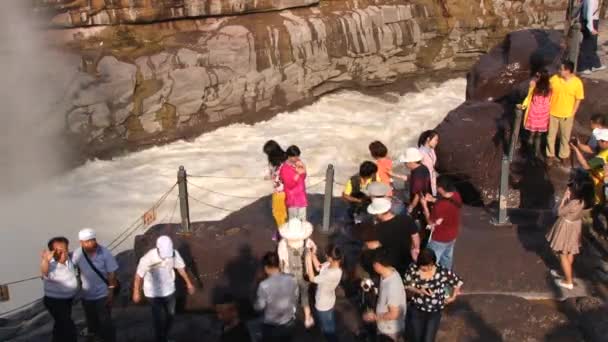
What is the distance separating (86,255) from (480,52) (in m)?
20.5

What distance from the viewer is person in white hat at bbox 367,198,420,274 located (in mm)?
6273

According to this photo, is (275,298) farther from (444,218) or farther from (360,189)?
(360,189)

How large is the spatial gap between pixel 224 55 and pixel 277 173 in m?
11.4

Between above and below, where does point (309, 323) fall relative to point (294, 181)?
below

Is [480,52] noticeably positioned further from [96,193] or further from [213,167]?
[96,193]

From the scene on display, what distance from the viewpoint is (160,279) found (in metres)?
6.65

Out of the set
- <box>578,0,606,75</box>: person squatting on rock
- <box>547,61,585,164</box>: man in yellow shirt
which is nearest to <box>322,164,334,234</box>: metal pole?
<box>547,61,585,164</box>: man in yellow shirt

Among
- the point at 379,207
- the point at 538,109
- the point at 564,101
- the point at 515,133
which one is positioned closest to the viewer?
the point at 379,207

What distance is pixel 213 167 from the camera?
17.2 meters

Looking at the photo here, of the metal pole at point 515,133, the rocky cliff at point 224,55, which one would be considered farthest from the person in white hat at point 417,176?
the rocky cliff at point 224,55

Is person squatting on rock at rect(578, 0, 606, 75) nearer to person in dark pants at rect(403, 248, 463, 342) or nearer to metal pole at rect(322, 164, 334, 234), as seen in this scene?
metal pole at rect(322, 164, 334, 234)

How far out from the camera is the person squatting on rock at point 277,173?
25.5ft

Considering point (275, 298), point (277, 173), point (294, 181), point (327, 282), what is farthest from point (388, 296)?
point (277, 173)

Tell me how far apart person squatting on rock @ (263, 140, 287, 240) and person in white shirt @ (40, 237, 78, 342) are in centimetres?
223
